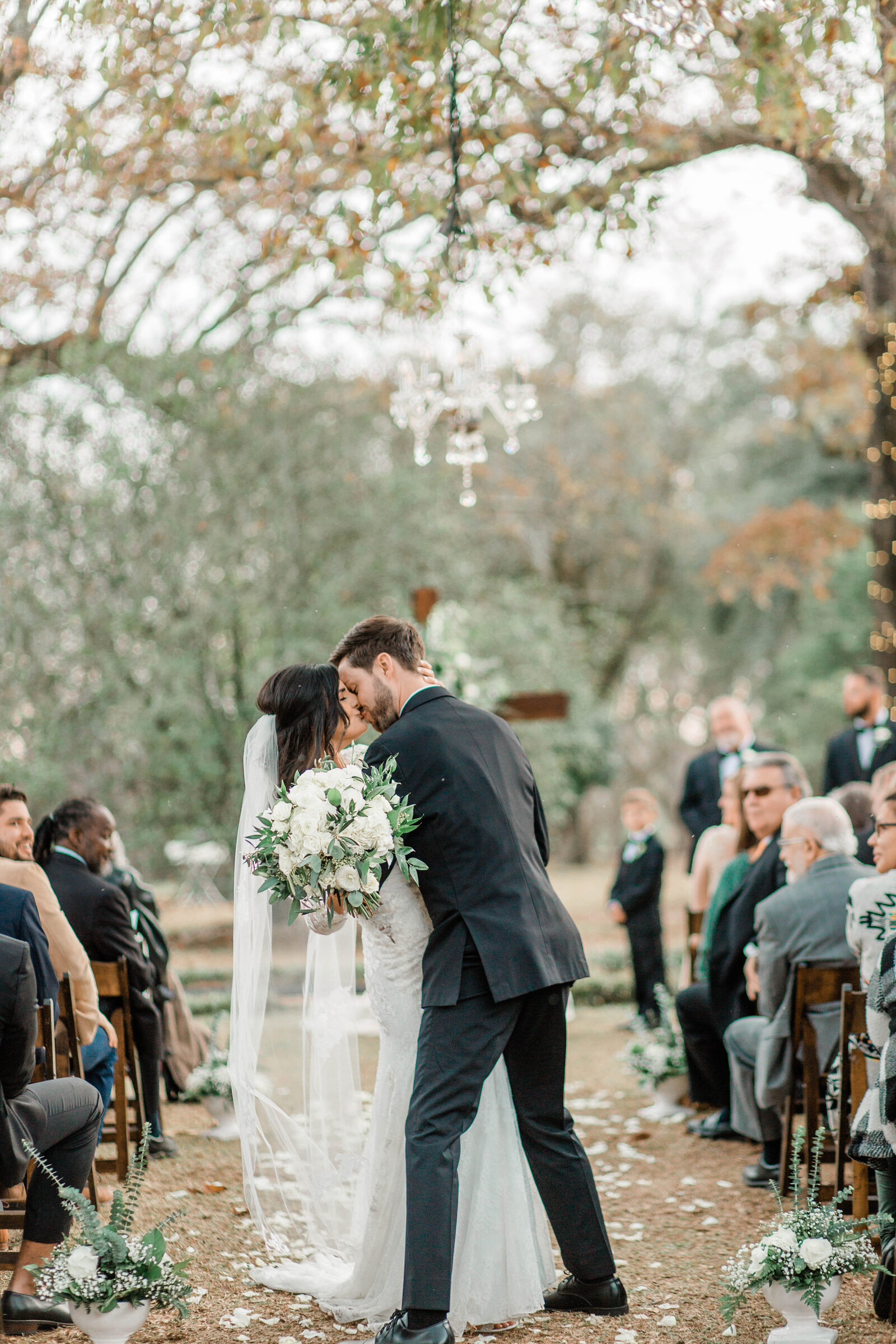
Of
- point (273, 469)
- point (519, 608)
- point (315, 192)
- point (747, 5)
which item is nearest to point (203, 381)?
point (273, 469)

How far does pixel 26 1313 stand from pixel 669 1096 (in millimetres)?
4102

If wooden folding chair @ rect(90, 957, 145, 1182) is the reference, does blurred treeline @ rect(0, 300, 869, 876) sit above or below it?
above

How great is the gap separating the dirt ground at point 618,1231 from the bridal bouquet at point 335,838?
1.41 m

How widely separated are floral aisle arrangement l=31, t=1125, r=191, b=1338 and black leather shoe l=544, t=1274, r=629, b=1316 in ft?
4.03

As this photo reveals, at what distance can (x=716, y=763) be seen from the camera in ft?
30.3

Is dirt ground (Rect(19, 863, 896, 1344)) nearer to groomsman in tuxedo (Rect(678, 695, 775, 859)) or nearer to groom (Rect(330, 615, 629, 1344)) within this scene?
groom (Rect(330, 615, 629, 1344))

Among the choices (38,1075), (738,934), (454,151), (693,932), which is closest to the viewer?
(38,1075)

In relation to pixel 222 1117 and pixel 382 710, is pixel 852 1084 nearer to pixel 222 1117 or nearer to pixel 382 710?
pixel 382 710

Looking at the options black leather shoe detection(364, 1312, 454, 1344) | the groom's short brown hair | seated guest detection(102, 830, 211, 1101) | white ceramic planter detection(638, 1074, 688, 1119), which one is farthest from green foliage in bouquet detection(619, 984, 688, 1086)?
the groom's short brown hair

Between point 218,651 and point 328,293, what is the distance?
389cm

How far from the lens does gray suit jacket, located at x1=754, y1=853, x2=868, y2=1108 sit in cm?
538

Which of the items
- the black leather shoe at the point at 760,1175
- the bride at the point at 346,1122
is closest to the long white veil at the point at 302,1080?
the bride at the point at 346,1122

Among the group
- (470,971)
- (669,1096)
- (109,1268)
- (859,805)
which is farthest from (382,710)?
(669,1096)

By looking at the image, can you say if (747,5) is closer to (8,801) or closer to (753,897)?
(753,897)
